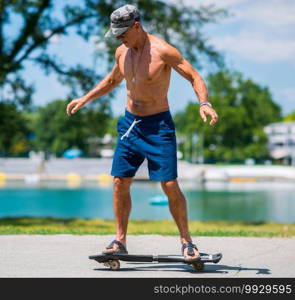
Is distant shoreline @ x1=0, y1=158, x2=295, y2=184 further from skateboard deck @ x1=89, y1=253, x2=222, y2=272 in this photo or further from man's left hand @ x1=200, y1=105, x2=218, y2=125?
man's left hand @ x1=200, y1=105, x2=218, y2=125

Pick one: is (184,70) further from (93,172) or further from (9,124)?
(93,172)

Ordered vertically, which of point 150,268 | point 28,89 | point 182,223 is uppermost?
point 28,89

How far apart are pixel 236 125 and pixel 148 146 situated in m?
81.7

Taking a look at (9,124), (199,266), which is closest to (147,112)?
(199,266)

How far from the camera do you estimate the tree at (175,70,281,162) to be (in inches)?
3305

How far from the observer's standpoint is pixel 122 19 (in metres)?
4.57

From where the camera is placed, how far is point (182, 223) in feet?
15.6

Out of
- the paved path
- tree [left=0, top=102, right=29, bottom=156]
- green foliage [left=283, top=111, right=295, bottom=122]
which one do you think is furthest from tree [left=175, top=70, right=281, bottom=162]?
the paved path
